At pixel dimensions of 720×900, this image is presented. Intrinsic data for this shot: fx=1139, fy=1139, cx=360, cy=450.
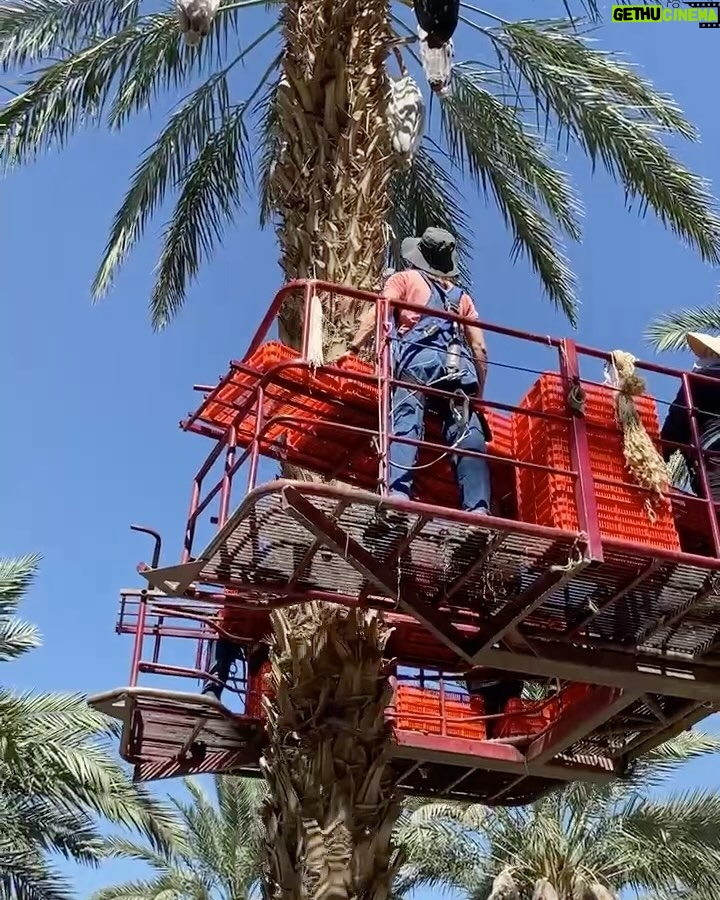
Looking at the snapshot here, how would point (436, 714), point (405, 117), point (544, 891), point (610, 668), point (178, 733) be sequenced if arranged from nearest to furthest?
point (610, 668), point (178, 733), point (436, 714), point (405, 117), point (544, 891)

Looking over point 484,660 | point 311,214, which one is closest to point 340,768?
point 484,660

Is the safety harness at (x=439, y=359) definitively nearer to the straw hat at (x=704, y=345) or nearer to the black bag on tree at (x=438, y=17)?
the straw hat at (x=704, y=345)

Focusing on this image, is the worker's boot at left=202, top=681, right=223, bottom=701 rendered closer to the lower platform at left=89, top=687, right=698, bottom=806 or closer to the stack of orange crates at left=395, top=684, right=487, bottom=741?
the lower platform at left=89, top=687, right=698, bottom=806

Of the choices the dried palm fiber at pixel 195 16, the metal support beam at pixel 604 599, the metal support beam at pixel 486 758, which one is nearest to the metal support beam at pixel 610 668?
the metal support beam at pixel 604 599

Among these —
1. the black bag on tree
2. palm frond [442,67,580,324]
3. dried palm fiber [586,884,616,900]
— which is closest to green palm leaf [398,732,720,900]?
dried palm fiber [586,884,616,900]

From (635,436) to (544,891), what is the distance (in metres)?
10.1

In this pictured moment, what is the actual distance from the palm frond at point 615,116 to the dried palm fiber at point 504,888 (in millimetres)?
8022

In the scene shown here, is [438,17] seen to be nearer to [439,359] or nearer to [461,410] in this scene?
[439,359]

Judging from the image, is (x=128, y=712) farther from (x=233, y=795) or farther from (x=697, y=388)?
(x=233, y=795)

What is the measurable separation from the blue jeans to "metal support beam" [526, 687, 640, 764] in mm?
1685

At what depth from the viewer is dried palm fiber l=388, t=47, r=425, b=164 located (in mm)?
8422

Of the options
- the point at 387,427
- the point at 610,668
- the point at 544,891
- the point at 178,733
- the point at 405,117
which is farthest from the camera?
the point at 544,891

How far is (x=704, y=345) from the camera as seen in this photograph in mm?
6883

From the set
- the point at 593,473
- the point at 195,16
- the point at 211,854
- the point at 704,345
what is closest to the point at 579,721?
the point at 593,473
